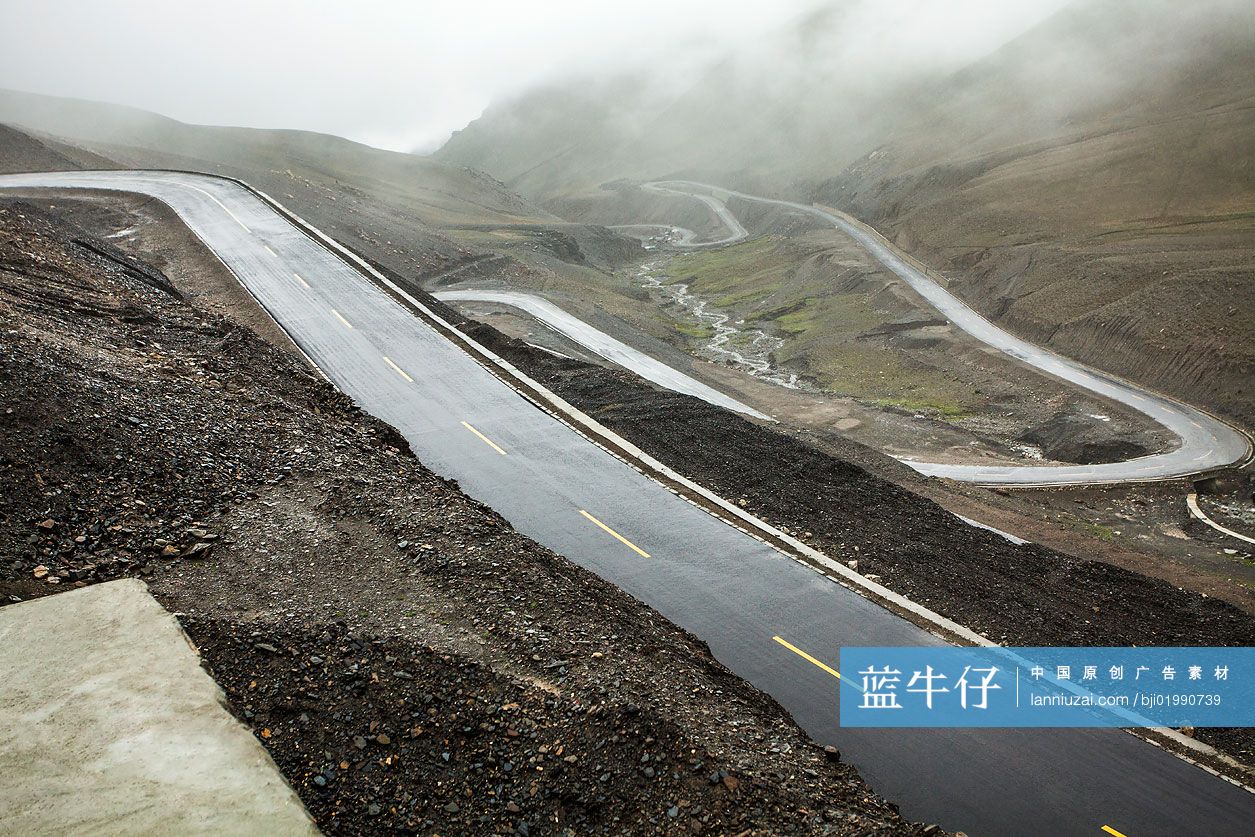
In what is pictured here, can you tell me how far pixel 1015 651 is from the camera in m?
14.1

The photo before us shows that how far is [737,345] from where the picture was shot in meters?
57.9

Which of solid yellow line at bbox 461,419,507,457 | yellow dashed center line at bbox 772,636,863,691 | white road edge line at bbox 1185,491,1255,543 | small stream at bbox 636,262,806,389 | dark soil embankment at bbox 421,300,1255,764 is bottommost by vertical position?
white road edge line at bbox 1185,491,1255,543

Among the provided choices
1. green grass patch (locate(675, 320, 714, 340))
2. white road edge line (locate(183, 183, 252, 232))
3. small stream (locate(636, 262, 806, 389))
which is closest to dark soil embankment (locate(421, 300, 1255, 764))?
white road edge line (locate(183, 183, 252, 232))

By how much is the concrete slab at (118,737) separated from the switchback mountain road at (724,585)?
21.9 feet

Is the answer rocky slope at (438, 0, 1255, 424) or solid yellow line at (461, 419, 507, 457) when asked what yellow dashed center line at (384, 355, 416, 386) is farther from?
rocky slope at (438, 0, 1255, 424)

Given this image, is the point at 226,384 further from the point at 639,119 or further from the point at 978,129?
the point at 639,119

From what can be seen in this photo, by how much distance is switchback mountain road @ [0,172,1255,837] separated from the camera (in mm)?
11227

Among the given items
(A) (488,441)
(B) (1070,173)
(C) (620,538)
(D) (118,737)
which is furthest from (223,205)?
(B) (1070,173)

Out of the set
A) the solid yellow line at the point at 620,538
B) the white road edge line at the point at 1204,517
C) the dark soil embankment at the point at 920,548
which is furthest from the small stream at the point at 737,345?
the solid yellow line at the point at 620,538

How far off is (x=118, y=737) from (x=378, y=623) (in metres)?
3.55

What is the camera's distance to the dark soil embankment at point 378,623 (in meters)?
9.33

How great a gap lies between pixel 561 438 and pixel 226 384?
8445 millimetres

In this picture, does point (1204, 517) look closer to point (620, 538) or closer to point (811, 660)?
point (811, 660)

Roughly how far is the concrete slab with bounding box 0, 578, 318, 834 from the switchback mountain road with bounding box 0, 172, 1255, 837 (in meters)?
6.66
